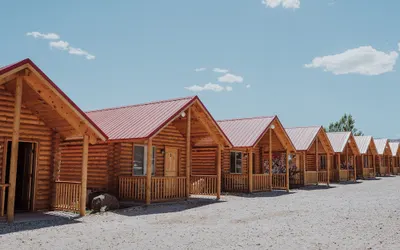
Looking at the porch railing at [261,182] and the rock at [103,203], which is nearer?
the rock at [103,203]

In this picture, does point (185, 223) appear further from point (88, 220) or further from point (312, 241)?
point (312, 241)

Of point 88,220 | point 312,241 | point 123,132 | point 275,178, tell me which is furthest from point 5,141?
point 275,178

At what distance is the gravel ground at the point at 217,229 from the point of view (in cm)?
843

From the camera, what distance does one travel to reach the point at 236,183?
22.7m

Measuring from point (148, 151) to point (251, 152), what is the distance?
822 centimetres

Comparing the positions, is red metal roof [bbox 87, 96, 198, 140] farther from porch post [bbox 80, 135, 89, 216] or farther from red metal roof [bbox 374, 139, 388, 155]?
red metal roof [bbox 374, 139, 388, 155]

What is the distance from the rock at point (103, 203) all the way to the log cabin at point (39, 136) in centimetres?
63

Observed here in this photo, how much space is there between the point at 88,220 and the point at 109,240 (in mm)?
3280

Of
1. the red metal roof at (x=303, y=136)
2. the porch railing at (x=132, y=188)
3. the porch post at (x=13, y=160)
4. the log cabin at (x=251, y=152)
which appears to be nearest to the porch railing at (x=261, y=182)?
the log cabin at (x=251, y=152)

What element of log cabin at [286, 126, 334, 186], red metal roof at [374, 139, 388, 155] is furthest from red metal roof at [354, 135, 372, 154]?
log cabin at [286, 126, 334, 186]

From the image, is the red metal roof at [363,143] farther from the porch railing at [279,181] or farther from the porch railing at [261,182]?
the porch railing at [261,182]

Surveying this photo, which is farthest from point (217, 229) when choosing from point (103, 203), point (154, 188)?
point (154, 188)

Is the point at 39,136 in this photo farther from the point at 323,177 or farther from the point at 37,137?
the point at 323,177

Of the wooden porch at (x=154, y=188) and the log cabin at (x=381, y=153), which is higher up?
the log cabin at (x=381, y=153)
